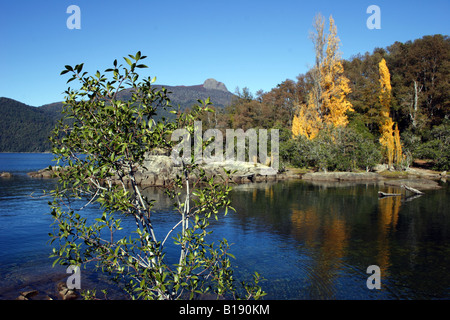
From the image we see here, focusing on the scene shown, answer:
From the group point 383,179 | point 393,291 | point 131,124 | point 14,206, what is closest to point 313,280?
point 393,291

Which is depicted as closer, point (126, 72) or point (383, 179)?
point (126, 72)

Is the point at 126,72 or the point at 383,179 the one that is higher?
the point at 126,72

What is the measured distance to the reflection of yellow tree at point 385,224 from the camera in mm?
19623

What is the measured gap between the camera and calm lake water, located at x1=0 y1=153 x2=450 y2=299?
53.5 ft

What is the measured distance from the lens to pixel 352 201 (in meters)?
39.2

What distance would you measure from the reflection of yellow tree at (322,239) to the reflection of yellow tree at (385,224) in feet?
7.51

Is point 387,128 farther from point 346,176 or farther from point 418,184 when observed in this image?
point 418,184

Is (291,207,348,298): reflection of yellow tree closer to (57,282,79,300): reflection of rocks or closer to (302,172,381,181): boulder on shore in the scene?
(57,282,79,300): reflection of rocks

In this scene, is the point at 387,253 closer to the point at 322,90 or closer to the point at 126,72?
the point at 126,72

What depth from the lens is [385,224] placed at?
1114 inches

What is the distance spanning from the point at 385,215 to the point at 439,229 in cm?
545

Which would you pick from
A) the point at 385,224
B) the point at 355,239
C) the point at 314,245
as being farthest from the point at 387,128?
the point at 314,245

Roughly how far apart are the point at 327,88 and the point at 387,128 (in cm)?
1464

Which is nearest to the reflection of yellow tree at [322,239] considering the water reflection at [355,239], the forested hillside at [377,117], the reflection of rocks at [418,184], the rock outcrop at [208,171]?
the water reflection at [355,239]
